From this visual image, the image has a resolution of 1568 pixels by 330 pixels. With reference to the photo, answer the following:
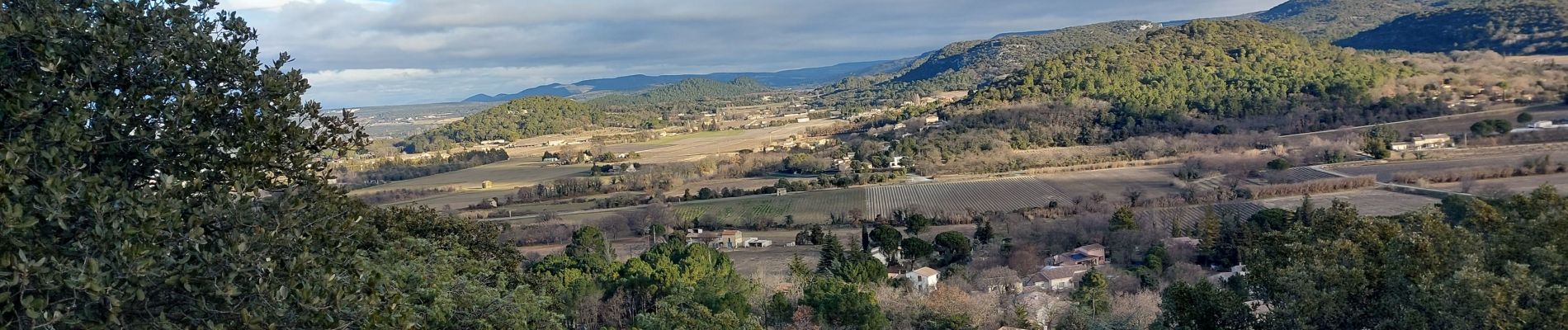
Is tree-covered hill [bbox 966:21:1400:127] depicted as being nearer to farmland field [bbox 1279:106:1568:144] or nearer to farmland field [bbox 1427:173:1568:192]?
farmland field [bbox 1279:106:1568:144]

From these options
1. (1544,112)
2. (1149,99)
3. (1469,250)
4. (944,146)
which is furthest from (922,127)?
(1469,250)

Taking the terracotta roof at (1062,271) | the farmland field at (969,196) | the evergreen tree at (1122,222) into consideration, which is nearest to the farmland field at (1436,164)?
the farmland field at (969,196)

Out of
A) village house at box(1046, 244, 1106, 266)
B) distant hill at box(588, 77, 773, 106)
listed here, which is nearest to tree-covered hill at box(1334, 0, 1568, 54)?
village house at box(1046, 244, 1106, 266)

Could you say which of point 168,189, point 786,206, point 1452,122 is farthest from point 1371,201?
point 168,189

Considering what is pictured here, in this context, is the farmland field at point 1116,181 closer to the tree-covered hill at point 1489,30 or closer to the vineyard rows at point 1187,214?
the vineyard rows at point 1187,214

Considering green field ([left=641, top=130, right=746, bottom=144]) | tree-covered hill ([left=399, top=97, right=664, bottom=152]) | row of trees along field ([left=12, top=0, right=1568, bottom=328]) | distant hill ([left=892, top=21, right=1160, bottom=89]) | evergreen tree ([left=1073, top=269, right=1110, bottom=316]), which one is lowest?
evergreen tree ([left=1073, top=269, right=1110, bottom=316])

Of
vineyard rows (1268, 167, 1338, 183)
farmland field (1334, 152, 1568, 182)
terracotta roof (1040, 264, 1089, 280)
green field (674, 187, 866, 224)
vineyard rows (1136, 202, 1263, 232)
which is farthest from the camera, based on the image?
green field (674, 187, 866, 224)
